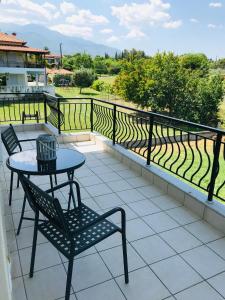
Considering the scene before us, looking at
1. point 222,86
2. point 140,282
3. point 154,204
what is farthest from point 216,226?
point 222,86

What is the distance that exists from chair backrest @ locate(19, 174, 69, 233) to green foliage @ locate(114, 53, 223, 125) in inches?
582

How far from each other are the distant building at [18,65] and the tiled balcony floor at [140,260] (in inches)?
702

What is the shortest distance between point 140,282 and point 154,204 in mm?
1126

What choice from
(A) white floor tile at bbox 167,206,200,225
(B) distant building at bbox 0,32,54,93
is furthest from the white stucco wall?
(A) white floor tile at bbox 167,206,200,225

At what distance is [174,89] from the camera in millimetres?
15547

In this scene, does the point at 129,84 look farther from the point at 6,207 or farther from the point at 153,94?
Answer: the point at 6,207

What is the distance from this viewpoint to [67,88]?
27.1 metres

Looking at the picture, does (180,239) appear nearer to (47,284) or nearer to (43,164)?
(47,284)

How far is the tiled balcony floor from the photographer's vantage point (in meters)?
1.66

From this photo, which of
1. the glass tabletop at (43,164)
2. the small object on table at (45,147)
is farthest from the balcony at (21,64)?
the small object on table at (45,147)

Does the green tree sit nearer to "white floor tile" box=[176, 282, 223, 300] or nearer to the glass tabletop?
the glass tabletop

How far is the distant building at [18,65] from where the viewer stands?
61.9ft

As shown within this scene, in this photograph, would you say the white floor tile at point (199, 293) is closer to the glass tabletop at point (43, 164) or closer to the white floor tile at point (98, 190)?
the glass tabletop at point (43, 164)

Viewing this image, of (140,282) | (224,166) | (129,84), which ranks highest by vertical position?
(129,84)
